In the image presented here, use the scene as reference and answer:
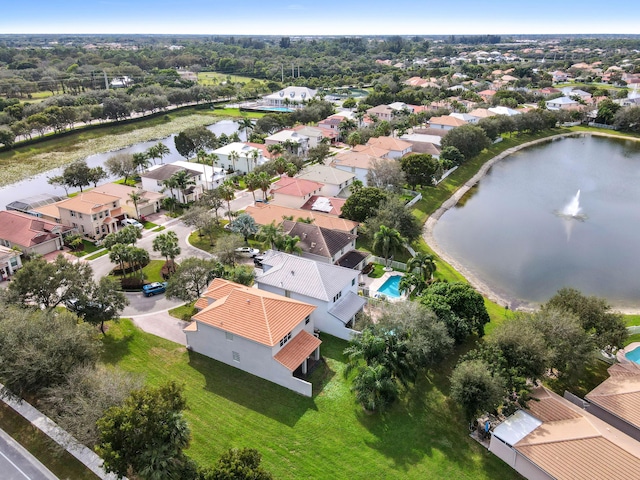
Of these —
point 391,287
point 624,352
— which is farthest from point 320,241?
point 624,352

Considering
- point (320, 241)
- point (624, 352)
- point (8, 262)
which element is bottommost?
point (624, 352)

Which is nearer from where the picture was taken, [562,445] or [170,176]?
[562,445]

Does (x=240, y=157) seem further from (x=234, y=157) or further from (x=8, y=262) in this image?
(x=8, y=262)

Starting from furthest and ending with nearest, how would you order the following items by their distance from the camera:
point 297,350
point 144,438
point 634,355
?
1. point 634,355
2. point 297,350
3. point 144,438

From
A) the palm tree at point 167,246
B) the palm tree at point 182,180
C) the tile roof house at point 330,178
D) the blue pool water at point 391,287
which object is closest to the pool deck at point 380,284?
the blue pool water at point 391,287

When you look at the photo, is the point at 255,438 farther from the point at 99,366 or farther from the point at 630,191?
the point at 630,191

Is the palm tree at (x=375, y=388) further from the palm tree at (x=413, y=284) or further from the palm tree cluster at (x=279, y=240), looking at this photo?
the palm tree cluster at (x=279, y=240)

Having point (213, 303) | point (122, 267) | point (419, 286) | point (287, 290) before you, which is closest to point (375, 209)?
point (419, 286)
